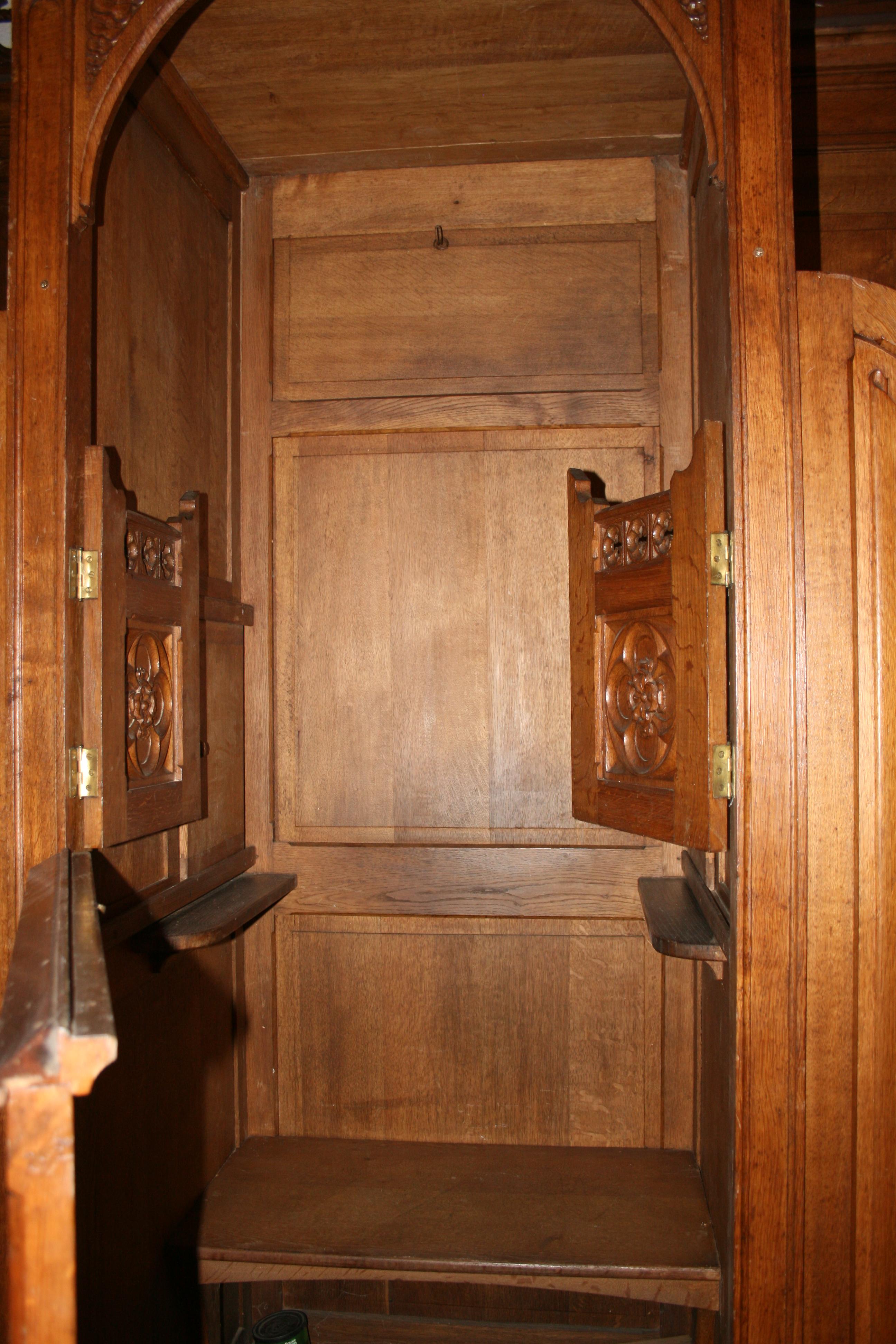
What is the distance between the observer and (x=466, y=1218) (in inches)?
69.2

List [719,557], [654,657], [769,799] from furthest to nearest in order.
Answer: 1. [654,657]
2. [719,557]
3. [769,799]

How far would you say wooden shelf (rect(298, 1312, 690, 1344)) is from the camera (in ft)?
6.72

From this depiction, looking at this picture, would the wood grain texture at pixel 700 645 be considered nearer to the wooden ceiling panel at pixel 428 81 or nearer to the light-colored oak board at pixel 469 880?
the light-colored oak board at pixel 469 880

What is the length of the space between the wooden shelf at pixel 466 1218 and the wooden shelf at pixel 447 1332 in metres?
0.42

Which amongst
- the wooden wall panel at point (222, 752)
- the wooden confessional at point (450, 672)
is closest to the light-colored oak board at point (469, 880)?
the wooden confessional at point (450, 672)

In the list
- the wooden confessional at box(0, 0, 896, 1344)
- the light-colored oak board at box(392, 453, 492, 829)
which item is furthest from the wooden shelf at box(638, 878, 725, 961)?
the light-colored oak board at box(392, 453, 492, 829)

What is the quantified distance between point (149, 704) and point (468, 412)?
96 centimetres

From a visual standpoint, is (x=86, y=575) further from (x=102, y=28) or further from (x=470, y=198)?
(x=470, y=198)

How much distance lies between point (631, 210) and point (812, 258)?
0.40 m

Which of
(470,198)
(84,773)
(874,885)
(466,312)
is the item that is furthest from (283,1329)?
(470,198)

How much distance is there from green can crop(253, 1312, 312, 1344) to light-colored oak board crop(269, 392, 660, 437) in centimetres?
188

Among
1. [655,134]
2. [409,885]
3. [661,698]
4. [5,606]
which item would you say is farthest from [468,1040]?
[655,134]

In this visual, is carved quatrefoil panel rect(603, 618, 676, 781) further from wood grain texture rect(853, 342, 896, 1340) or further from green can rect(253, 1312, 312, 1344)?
green can rect(253, 1312, 312, 1344)

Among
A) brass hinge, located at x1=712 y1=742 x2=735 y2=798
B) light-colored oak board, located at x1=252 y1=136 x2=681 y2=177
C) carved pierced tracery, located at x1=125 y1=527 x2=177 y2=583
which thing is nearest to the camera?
brass hinge, located at x1=712 y1=742 x2=735 y2=798
